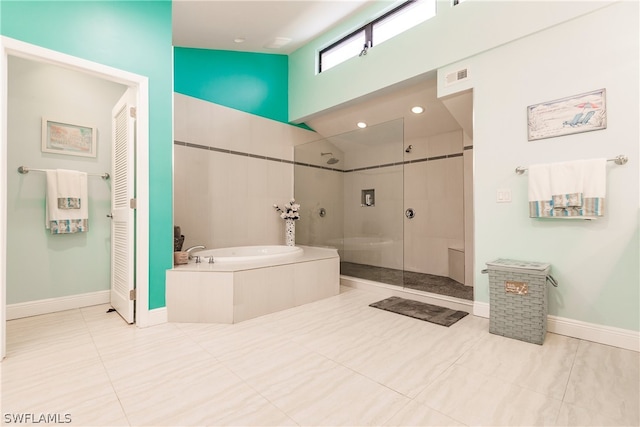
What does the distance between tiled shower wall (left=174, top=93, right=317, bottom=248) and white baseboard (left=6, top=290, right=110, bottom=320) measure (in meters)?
0.94

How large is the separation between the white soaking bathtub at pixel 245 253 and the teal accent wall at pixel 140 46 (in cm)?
48

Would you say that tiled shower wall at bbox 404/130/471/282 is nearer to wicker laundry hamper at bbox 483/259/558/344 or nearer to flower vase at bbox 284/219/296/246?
wicker laundry hamper at bbox 483/259/558/344

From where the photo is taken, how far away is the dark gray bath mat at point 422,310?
2.49m

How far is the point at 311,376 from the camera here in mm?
1618

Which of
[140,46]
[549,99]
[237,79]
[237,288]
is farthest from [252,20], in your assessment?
[549,99]

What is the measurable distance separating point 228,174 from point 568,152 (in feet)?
10.9

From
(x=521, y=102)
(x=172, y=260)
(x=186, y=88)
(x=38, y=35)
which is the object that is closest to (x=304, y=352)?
(x=172, y=260)

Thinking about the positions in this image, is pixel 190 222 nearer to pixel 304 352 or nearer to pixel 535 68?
pixel 304 352

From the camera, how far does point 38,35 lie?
191 cm

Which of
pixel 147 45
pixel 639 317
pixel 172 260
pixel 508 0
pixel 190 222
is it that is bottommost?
pixel 639 317

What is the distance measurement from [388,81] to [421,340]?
2.57 m

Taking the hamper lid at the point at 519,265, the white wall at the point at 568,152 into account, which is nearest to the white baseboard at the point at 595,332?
the white wall at the point at 568,152

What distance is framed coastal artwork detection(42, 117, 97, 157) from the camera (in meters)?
2.69

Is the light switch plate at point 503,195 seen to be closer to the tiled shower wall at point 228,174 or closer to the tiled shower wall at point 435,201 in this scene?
the tiled shower wall at point 435,201
